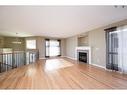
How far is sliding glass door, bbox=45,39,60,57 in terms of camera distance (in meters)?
13.3

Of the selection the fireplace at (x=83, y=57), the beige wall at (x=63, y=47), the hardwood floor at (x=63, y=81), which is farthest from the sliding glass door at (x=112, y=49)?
the beige wall at (x=63, y=47)

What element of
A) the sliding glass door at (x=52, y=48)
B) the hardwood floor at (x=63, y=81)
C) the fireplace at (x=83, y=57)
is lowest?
the hardwood floor at (x=63, y=81)

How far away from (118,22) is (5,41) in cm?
1081

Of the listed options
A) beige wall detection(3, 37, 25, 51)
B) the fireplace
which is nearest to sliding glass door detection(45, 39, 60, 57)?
beige wall detection(3, 37, 25, 51)

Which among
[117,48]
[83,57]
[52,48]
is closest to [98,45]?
[117,48]

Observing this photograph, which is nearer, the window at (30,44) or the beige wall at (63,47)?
the window at (30,44)

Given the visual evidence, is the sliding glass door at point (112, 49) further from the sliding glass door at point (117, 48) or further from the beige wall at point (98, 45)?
the beige wall at point (98, 45)

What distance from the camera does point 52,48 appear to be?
1384 cm

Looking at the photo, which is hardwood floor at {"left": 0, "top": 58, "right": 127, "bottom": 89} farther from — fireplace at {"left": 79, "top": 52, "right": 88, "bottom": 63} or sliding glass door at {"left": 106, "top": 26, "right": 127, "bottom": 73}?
fireplace at {"left": 79, "top": 52, "right": 88, "bottom": 63}

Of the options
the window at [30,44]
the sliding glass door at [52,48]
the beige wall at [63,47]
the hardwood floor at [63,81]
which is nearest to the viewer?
the hardwood floor at [63,81]

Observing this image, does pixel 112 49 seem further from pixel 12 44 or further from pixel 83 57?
pixel 12 44

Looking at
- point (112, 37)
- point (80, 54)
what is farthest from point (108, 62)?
A: point (80, 54)

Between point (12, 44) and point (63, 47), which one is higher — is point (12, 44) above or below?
above

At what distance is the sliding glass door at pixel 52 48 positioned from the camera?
1330 cm
